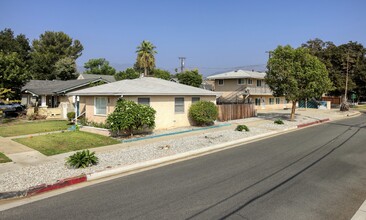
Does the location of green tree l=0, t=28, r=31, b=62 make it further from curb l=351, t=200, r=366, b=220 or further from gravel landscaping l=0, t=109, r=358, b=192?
curb l=351, t=200, r=366, b=220

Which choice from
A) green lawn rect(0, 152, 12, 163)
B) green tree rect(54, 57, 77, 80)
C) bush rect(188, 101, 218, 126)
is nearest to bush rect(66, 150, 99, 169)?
green lawn rect(0, 152, 12, 163)

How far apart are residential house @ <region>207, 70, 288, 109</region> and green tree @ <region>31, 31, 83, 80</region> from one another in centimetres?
3566

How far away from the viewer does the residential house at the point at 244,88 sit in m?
40.4

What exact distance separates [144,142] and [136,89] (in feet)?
15.1

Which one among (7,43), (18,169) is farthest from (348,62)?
(7,43)

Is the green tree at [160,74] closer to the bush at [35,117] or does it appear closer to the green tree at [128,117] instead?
the bush at [35,117]

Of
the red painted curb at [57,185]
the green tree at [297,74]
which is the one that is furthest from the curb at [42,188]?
the green tree at [297,74]

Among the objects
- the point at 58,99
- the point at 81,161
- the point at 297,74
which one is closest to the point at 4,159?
the point at 81,161

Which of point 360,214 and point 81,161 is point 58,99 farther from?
point 360,214

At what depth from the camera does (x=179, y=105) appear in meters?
20.1

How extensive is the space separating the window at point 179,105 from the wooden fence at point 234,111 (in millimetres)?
5568

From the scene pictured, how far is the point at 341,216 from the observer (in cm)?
583

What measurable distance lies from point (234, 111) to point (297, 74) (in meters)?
6.54

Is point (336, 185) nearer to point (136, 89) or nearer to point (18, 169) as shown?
point (18, 169)
